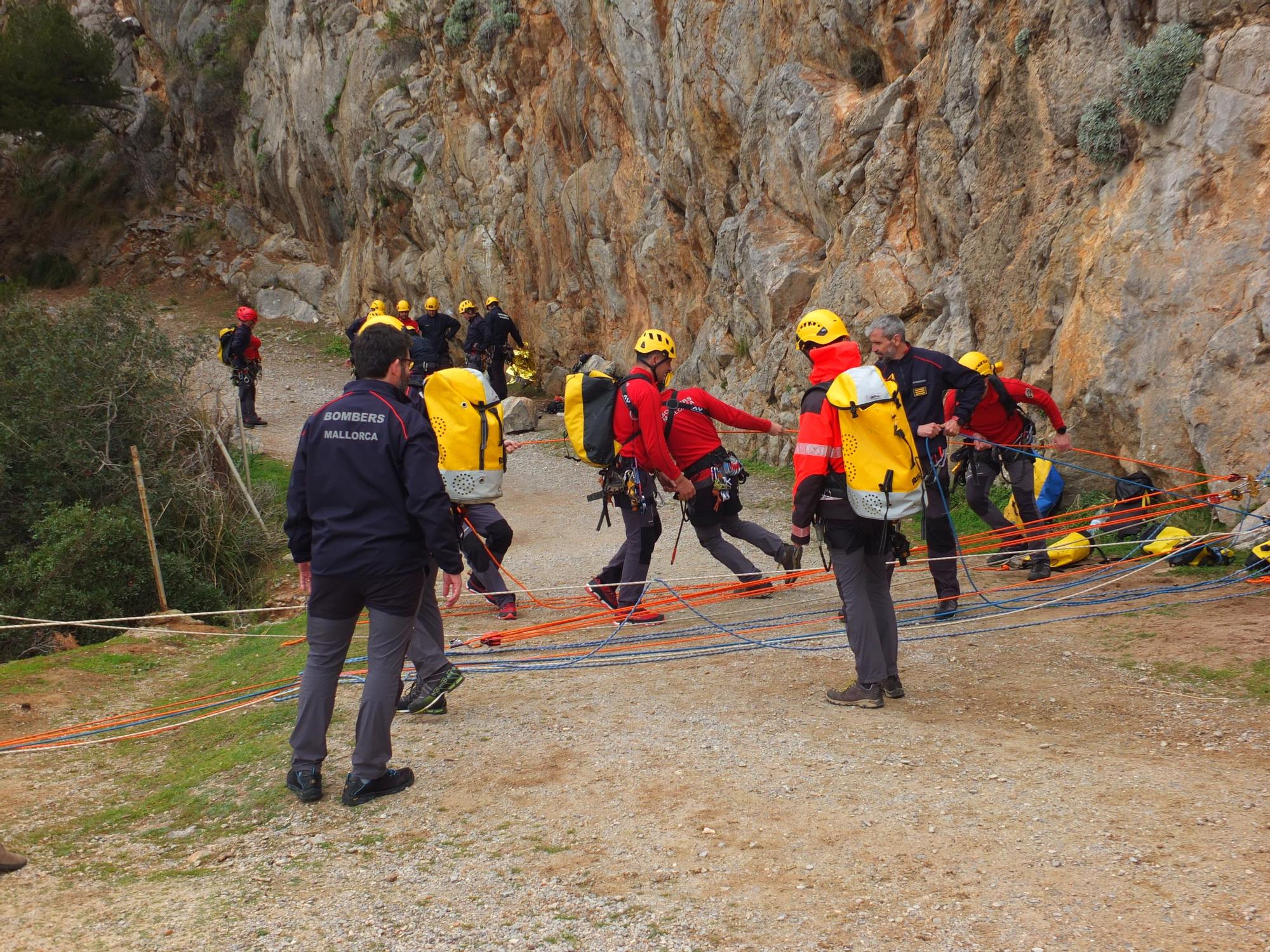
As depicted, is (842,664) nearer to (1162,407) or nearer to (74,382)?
(1162,407)

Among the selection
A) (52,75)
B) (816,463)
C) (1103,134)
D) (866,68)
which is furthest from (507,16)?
(816,463)

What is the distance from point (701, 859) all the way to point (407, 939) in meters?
1.07

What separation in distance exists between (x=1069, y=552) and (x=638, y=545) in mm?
A: 3428

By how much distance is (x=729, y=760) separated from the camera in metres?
4.88

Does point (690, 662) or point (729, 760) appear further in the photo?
point (690, 662)

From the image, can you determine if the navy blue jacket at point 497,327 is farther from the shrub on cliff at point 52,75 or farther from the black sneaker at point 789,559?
the shrub on cliff at point 52,75

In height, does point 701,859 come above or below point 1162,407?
below

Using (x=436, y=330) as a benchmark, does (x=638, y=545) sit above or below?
below

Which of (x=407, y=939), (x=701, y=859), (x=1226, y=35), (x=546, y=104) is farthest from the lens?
(x=546, y=104)

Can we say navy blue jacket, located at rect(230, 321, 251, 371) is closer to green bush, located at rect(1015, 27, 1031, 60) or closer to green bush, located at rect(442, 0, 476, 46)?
green bush, located at rect(442, 0, 476, 46)

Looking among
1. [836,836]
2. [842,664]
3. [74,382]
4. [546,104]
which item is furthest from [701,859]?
[546,104]

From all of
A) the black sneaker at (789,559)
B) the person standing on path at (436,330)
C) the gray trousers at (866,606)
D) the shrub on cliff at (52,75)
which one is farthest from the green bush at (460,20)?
the gray trousers at (866,606)

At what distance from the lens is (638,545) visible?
7.87 m

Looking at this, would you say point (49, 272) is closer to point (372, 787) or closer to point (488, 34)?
point (488, 34)
